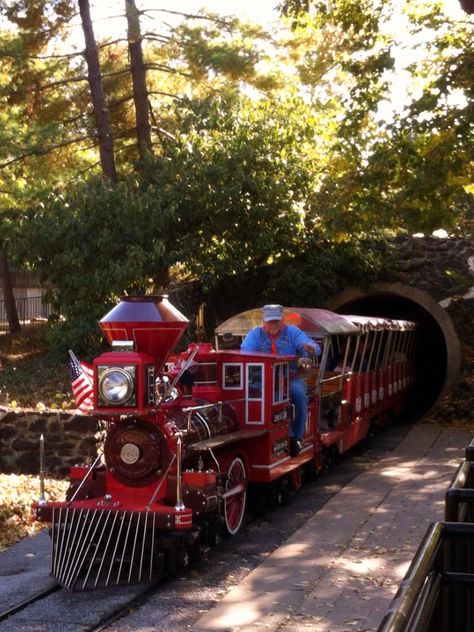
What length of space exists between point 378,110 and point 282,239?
425cm

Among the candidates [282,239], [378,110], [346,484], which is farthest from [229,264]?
[346,484]

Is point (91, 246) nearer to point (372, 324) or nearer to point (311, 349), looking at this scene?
point (372, 324)

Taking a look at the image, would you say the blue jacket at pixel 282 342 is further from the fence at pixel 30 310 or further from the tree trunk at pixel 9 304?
the fence at pixel 30 310

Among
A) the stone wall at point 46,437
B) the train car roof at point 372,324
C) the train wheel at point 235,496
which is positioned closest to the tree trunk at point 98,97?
the train car roof at point 372,324

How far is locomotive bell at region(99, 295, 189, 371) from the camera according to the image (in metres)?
8.62

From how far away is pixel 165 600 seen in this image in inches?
312

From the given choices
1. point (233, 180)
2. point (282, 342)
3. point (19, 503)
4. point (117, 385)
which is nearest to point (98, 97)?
point (233, 180)

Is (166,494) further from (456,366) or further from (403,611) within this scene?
(456,366)

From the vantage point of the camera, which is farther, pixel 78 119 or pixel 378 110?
pixel 78 119

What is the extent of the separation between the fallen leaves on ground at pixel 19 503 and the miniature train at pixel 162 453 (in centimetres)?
141

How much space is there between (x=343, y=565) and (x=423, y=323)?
20.8 meters

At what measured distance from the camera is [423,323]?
28.6m

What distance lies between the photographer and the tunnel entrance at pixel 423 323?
75.1ft

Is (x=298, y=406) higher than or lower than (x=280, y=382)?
lower
